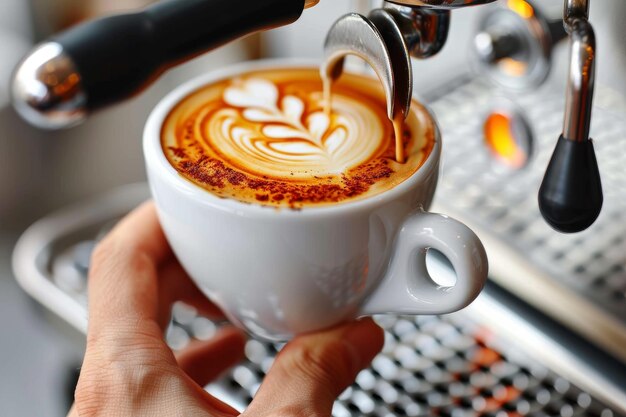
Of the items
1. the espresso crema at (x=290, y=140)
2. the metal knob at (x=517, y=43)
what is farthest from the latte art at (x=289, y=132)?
the metal knob at (x=517, y=43)

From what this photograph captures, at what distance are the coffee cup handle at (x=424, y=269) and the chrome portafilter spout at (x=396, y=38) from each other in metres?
0.06

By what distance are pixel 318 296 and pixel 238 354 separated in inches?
4.8

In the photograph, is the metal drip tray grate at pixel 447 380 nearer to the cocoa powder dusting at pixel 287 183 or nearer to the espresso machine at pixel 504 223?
the espresso machine at pixel 504 223

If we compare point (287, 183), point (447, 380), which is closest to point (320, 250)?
point (287, 183)

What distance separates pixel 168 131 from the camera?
1.66 feet

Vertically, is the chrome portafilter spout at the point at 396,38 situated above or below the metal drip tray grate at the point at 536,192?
above

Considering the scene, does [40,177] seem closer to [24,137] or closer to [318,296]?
[24,137]

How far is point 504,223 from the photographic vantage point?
0.60 m

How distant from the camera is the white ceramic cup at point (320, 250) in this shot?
425mm

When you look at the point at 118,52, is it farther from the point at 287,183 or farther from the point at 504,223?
the point at 504,223

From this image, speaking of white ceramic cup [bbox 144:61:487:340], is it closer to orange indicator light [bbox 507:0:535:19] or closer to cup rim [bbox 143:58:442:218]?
cup rim [bbox 143:58:442:218]

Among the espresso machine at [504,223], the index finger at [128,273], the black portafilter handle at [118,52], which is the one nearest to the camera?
the black portafilter handle at [118,52]

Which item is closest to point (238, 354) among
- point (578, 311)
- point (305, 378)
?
point (305, 378)

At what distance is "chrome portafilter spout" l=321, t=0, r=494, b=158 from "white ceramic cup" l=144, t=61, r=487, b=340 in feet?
0.20
